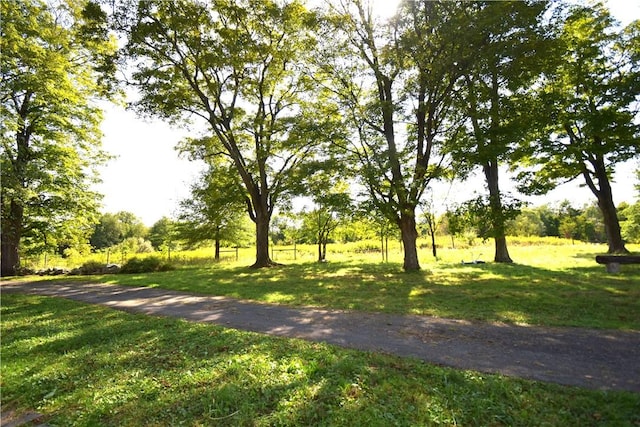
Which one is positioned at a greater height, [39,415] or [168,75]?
[168,75]

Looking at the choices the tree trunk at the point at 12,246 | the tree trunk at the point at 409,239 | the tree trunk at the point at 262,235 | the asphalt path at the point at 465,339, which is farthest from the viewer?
the tree trunk at the point at 262,235

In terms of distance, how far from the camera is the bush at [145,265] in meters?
19.7

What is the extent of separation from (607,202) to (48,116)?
30.8 metres

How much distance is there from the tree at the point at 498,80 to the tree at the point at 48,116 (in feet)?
51.8

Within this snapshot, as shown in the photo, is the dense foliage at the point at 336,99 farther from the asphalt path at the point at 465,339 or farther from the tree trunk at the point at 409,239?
the asphalt path at the point at 465,339

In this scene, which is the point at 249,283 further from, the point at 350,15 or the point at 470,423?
the point at 350,15

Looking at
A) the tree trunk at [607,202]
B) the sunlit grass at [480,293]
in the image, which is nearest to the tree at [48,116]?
the sunlit grass at [480,293]

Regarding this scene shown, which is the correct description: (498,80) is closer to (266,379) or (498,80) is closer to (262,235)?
(266,379)

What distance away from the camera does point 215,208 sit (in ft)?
73.9

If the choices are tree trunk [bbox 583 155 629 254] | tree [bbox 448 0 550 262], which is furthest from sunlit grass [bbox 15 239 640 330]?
tree trunk [bbox 583 155 629 254]

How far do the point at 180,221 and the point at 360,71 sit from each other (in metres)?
20.8

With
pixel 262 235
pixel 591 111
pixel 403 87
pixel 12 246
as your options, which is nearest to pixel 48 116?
pixel 12 246

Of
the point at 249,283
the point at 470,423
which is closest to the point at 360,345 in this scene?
the point at 470,423

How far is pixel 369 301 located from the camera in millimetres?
8430
